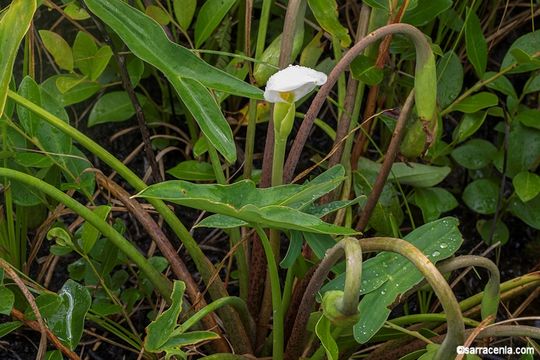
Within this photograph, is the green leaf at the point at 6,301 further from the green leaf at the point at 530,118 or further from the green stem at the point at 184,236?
the green leaf at the point at 530,118

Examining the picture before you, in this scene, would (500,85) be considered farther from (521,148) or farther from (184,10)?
(184,10)

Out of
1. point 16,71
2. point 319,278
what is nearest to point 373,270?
point 319,278

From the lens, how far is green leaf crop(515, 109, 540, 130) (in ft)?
3.47

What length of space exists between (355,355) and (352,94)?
1.07 feet

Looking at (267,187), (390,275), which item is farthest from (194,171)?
(390,275)

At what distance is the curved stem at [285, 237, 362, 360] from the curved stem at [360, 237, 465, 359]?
0.12ft

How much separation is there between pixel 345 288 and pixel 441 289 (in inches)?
2.9

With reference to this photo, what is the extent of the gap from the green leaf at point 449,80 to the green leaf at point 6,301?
0.60m

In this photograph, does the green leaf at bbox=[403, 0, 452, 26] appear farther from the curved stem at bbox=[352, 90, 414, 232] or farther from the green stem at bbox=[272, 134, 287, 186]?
the green stem at bbox=[272, 134, 287, 186]

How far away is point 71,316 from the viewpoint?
0.86 meters

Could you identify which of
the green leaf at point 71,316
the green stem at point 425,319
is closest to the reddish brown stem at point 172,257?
the green leaf at point 71,316

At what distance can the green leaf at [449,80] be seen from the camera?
1.06 meters

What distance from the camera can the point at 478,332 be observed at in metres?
0.69

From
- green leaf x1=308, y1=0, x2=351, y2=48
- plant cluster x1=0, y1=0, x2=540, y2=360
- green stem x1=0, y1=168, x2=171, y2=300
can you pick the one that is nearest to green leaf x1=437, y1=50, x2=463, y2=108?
plant cluster x1=0, y1=0, x2=540, y2=360
